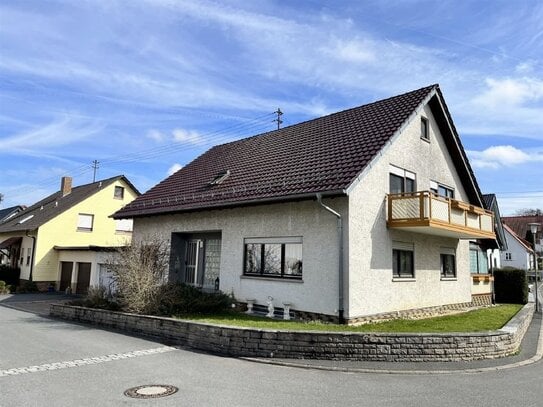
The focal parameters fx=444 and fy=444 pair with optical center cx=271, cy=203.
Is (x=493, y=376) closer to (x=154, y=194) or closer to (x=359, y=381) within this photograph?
(x=359, y=381)

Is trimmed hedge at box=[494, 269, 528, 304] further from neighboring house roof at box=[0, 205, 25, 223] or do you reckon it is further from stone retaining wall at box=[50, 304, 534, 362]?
neighboring house roof at box=[0, 205, 25, 223]

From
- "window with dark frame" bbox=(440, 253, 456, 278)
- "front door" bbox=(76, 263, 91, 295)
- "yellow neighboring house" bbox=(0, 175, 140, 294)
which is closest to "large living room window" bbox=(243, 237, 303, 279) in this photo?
"window with dark frame" bbox=(440, 253, 456, 278)

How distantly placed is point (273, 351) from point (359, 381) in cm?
227

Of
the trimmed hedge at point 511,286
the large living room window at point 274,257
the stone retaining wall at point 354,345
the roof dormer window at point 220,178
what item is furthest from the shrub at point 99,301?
the trimmed hedge at point 511,286

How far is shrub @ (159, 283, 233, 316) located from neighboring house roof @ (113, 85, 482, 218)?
3.14 meters

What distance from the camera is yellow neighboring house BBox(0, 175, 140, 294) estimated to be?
85.9 feet

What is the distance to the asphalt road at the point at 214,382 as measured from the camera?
6449 mm

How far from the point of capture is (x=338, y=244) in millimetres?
12414

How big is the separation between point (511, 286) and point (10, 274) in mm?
31042

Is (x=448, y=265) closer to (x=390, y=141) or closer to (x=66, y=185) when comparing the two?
(x=390, y=141)

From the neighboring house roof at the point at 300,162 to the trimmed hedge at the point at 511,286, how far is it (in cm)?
722

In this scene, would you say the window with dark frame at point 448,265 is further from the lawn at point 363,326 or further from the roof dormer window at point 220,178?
the roof dormer window at point 220,178

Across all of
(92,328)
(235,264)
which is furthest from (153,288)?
(235,264)

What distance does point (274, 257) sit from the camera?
14164mm
